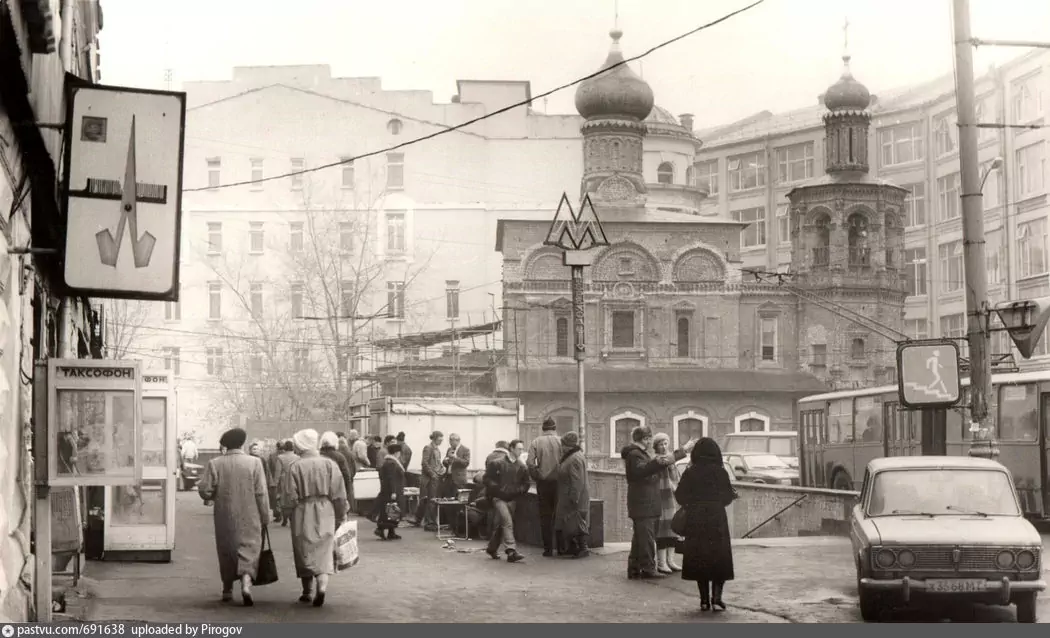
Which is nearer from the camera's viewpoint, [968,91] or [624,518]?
[968,91]

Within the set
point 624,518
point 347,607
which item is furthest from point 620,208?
point 347,607

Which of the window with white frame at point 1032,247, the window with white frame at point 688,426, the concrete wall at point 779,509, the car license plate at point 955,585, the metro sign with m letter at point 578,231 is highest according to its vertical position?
Result: the window with white frame at point 1032,247

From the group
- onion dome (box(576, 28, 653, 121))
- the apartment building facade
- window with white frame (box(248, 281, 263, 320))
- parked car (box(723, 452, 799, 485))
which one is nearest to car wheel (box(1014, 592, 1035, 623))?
parked car (box(723, 452, 799, 485))

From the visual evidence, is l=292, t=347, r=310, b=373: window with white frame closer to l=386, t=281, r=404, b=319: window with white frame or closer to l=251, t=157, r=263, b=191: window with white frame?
l=386, t=281, r=404, b=319: window with white frame

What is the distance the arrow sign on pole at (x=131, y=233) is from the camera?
12.3 metres

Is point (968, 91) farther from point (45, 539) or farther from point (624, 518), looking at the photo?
point (624, 518)

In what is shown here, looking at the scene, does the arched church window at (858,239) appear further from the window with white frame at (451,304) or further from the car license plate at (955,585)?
the car license plate at (955,585)

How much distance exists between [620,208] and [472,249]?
6.51 m

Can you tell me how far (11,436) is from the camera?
35.6ft

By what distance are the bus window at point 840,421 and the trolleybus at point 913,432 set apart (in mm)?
22

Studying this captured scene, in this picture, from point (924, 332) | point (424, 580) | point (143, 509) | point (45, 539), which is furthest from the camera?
point (924, 332)

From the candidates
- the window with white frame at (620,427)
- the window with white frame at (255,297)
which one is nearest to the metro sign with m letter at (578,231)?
the window with white frame at (255,297)

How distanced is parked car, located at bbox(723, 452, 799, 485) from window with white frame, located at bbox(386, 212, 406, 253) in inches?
793

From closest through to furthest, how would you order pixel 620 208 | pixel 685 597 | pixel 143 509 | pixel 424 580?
pixel 685 597 < pixel 424 580 < pixel 143 509 < pixel 620 208
